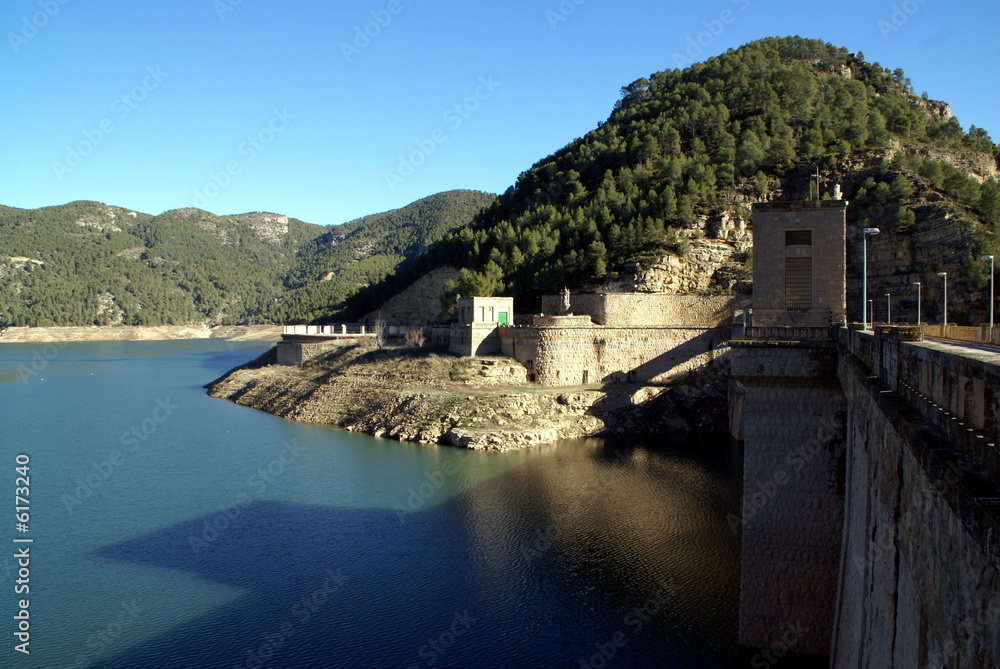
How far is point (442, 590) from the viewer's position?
55.7ft

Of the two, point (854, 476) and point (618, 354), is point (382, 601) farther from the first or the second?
point (618, 354)

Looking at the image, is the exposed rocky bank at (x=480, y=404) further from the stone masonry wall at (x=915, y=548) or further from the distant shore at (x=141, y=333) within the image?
the distant shore at (x=141, y=333)

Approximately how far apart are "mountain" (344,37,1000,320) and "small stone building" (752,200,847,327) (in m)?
24.3

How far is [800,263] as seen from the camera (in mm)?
15320

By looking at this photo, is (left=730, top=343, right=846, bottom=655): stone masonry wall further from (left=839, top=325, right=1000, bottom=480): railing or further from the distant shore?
the distant shore

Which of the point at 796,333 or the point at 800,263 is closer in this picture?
the point at 796,333

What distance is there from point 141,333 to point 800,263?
131m

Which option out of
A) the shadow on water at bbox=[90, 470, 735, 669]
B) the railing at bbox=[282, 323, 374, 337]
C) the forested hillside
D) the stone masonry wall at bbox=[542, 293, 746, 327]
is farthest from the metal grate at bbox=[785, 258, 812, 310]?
the forested hillside

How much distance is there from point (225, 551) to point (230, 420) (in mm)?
20173

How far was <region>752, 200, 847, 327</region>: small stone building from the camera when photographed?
49.1 ft

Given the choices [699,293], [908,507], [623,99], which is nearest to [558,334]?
[699,293]

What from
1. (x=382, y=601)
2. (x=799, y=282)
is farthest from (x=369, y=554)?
(x=799, y=282)

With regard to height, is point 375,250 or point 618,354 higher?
point 375,250

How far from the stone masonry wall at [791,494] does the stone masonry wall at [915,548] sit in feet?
8.30
